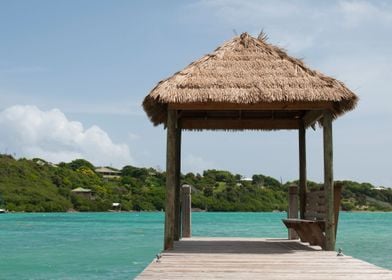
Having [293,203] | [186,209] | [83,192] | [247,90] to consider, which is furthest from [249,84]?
[83,192]

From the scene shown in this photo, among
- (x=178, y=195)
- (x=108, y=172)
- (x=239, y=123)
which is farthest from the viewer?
(x=108, y=172)

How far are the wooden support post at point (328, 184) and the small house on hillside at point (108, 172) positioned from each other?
292ft

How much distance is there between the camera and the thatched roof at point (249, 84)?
345 inches

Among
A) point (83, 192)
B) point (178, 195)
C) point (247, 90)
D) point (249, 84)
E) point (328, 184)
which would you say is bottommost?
point (178, 195)

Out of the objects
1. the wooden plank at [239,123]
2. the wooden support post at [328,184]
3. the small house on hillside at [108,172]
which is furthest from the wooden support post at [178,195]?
the small house on hillside at [108,172]

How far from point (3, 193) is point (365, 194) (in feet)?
160

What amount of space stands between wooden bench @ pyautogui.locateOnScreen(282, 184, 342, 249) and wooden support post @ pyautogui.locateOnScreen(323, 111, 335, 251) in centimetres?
16

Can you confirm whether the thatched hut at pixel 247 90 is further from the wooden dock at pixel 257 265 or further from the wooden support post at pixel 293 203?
the wooden support post at pixel 293 203

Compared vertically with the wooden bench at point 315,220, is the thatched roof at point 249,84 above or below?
above

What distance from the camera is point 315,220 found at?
9.50 meters

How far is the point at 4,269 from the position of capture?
669 inches

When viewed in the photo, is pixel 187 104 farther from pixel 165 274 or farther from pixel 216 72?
pixel 165 274

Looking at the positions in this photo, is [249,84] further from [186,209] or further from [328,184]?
[186,209]

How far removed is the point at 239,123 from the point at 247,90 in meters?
2.68
